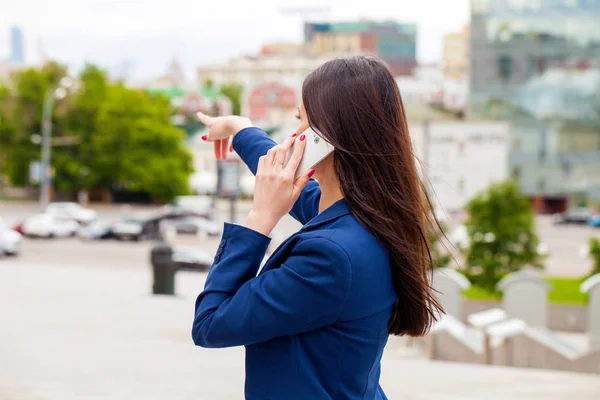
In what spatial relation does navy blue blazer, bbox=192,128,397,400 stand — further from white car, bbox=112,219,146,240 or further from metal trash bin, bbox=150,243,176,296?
white car, bbox=112,219,146,240

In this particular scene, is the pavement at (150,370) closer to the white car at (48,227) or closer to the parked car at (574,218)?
the white car at (48,227)

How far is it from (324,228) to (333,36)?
10375 centimetres

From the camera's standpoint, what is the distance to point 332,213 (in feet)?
5.48

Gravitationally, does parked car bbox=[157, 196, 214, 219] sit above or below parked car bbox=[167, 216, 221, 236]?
below

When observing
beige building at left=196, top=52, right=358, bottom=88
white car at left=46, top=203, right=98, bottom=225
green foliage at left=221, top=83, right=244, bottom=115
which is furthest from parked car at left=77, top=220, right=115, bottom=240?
beige building at left=196, top=52, right=358, bottom=88

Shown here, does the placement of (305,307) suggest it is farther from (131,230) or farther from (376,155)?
(131,230)

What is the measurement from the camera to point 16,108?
2206 inches

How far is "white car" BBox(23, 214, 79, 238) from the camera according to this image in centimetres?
3647

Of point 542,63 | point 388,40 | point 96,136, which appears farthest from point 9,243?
point 388,40

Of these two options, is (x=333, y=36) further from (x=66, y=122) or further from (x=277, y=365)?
(x=277, y=365)

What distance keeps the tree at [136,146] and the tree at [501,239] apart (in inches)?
1470

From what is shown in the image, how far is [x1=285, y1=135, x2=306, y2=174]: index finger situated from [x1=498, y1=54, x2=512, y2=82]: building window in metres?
56.8

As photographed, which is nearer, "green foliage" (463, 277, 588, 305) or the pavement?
the pavement

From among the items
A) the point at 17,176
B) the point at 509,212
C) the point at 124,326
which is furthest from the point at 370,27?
the point at 124,326
